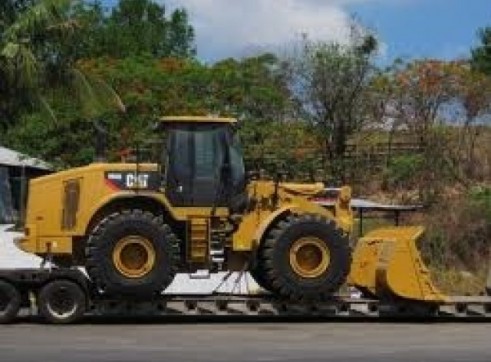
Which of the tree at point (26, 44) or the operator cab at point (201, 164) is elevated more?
the tree at point (26, 44)

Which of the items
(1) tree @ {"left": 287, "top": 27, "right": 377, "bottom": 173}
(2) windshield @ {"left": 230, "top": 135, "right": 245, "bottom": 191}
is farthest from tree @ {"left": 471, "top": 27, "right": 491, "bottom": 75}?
(2) windshield @ {"left": 230, "top": 135, "right": 245, "bottom": 191}

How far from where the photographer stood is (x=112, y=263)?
770 inches

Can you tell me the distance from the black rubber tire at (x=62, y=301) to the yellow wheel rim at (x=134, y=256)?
84cm

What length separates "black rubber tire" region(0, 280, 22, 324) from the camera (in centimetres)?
1903

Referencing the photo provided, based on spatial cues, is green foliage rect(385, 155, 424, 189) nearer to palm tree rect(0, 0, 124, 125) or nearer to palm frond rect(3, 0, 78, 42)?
palm tree rect(0, 0, 124, 125)

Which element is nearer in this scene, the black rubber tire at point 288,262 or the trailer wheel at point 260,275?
the black rubber tire at point 288,262

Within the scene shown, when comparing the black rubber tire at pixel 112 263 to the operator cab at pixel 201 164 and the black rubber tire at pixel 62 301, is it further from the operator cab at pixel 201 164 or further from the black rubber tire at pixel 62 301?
the operator cab at pixel 201 164

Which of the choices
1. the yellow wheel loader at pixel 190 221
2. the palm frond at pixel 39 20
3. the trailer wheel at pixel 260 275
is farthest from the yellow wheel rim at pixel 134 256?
the palm frond at pixel 39 20

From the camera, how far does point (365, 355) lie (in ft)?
47.6

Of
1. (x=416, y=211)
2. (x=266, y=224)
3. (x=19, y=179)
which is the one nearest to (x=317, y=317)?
(x=266, y=224)

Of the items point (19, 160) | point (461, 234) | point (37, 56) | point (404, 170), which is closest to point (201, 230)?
point (461, 234)

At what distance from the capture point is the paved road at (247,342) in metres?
14.3

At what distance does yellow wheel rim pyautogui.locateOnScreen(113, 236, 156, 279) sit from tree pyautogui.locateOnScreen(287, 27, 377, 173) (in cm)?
1878

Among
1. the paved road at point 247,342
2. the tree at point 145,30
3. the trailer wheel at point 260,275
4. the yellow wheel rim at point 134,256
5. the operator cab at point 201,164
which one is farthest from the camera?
the tree at point 145,30
